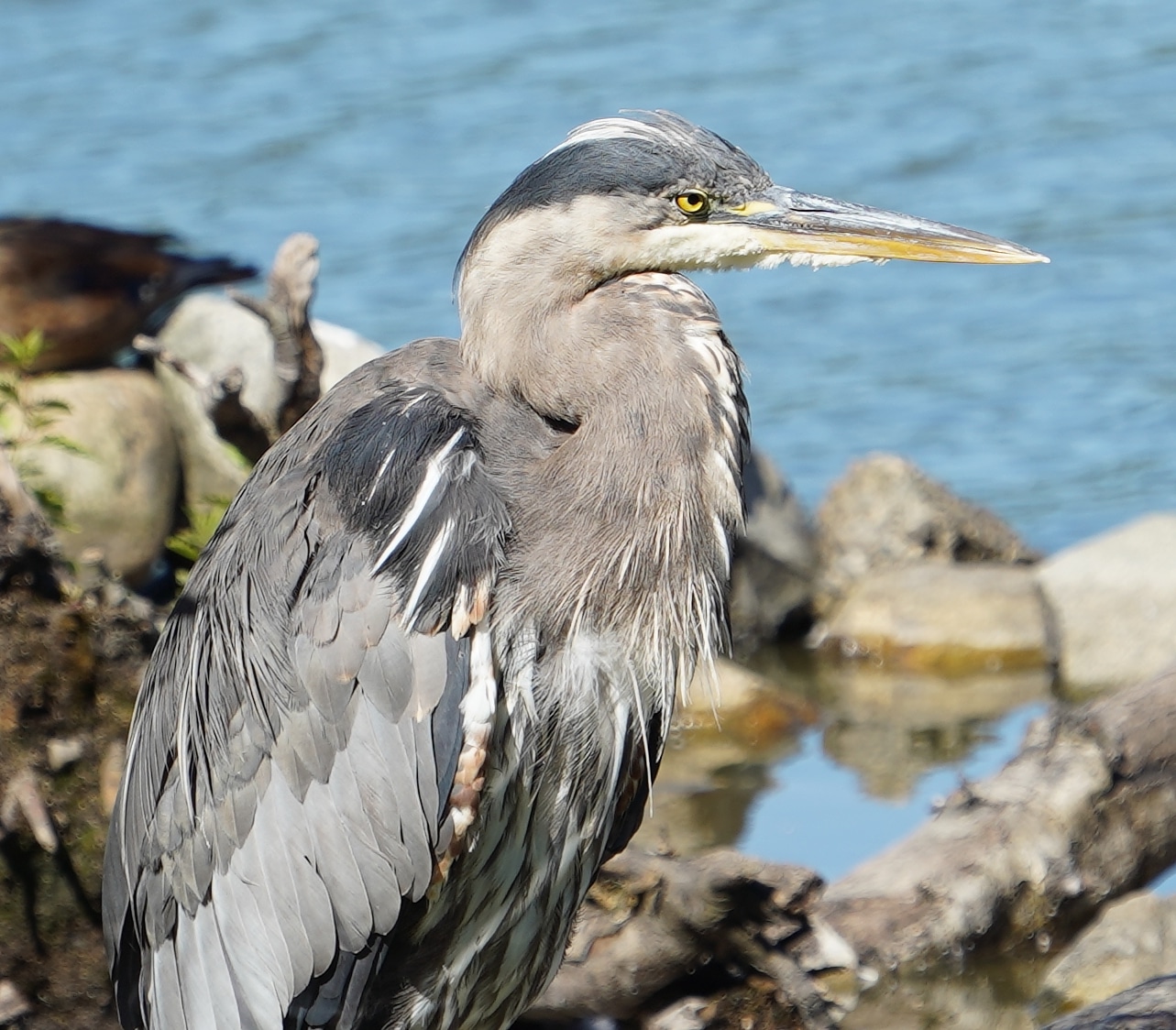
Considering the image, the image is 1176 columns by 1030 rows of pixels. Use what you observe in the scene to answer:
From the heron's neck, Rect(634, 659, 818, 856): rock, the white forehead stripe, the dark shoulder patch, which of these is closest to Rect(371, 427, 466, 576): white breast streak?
the dark shoulder patch

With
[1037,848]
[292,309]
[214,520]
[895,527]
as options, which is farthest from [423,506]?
[895,527]

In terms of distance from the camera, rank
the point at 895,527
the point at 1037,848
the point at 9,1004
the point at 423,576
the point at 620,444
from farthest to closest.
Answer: the point at 895,527 < the point at 1037,848 < the point at 9,1004 < the point at 620,444 < the point at 423,576

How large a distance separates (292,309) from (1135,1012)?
8.79 feet

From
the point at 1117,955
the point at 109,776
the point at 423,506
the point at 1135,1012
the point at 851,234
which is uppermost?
the point at 851,234

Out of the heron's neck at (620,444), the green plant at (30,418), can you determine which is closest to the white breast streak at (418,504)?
the heron's neck at (620,444)

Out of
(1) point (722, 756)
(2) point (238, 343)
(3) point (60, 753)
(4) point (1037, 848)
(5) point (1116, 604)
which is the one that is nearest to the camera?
(3) point (60, 753)

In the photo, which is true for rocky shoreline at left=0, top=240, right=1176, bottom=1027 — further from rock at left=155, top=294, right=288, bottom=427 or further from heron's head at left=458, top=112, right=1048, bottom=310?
heron's head at left=458, top=112, right=1048, bottom=310

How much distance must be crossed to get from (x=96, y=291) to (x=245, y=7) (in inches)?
359

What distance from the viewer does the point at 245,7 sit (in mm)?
15938

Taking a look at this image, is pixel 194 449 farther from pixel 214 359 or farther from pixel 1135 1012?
pixel 1135 1012

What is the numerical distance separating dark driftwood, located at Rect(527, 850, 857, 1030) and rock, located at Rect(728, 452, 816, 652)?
3.08m

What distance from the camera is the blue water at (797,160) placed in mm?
9609

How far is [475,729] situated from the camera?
11.4ft

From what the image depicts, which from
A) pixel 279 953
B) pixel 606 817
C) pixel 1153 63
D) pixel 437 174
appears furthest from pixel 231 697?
pixel 1153 63
